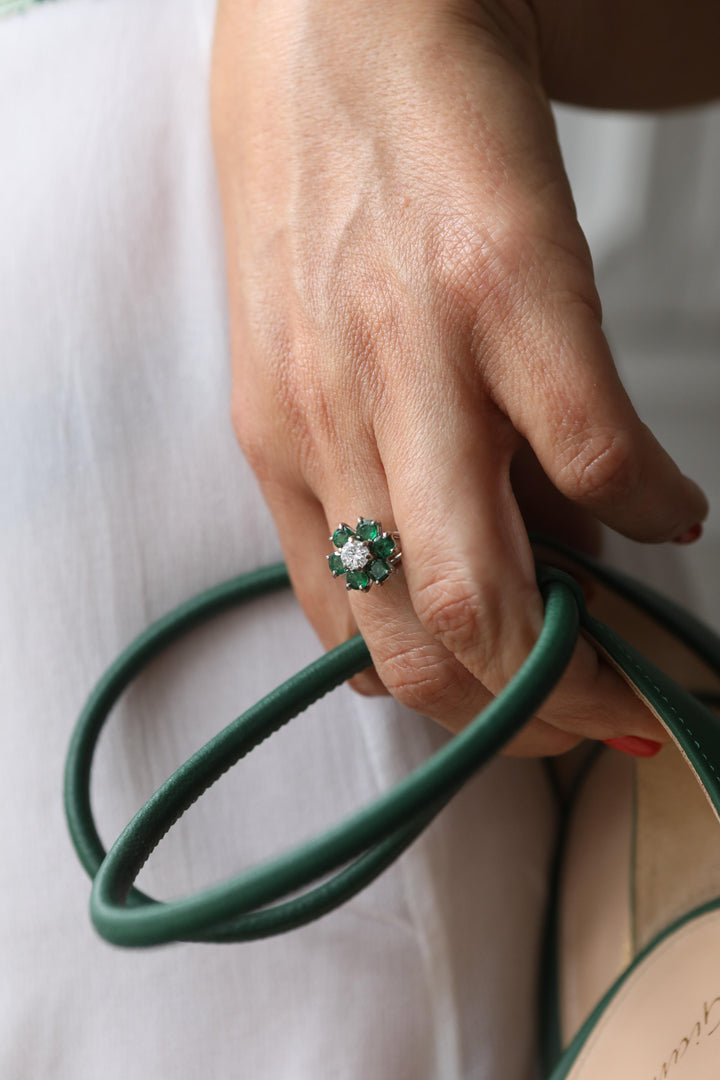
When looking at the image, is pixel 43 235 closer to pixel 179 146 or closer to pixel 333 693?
pixel 179 146

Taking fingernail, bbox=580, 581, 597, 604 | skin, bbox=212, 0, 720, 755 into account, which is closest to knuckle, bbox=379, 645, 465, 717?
skin, bbox=212, 0, 720, 755

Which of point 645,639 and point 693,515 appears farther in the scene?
point 645,639

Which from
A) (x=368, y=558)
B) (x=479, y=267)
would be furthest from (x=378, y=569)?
(x=479, y=267)

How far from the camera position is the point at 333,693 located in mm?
466

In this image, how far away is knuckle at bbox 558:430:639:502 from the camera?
1.09ft

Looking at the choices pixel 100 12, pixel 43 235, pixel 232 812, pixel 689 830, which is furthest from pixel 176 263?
pixel 689 830

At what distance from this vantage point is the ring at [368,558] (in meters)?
0.37

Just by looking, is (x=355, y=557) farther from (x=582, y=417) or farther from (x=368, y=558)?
(x=582, y=417)

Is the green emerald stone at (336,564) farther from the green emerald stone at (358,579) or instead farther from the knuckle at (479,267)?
the knuckle at (479,267)

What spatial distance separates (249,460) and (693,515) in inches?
8.3

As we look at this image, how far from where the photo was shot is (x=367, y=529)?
1.24 ft

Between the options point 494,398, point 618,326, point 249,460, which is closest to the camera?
point 494,398

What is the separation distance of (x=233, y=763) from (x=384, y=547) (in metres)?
0.10

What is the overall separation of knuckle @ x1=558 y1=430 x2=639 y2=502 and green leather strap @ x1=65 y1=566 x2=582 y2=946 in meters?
0.04
